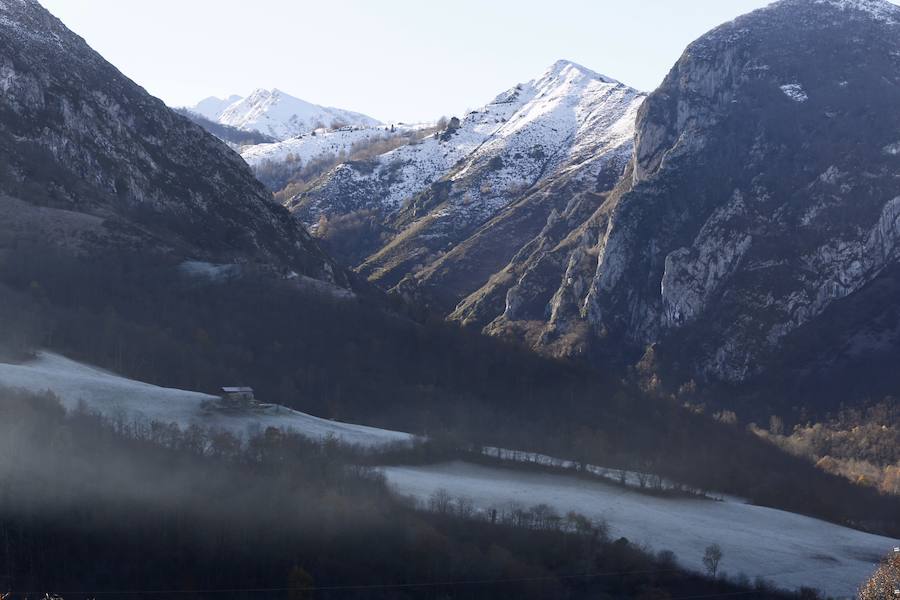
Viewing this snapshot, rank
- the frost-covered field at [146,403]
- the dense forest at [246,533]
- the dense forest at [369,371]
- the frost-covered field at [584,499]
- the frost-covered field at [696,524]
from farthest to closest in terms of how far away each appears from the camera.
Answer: the dense forest at [369,371], the frost-covered field at [146,403], the frost-covered field at [584,499], the frost-covered field at [696,524], the dense forest at [246,533]

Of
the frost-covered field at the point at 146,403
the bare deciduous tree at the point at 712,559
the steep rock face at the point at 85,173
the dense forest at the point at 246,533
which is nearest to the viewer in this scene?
the dense forest at the point at 246,533

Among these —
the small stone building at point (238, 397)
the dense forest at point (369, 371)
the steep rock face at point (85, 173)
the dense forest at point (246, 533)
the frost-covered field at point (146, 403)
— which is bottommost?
the dense forest at point (246, 533)

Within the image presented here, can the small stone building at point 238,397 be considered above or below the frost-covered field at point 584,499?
above

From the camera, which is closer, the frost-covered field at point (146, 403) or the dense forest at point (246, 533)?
the dense forest at point (246, 533)

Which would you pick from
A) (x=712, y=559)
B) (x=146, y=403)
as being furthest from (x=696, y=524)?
(x=146, y=403)

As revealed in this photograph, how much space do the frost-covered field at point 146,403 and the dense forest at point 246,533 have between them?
656 cm

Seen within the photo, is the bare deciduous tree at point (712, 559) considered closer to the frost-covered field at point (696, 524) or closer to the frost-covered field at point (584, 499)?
the frost-covered field at point (696, 524)

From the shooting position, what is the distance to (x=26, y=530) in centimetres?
8894

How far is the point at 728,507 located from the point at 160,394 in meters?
62.9

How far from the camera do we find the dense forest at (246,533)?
293 ft

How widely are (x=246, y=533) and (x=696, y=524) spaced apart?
51.6m

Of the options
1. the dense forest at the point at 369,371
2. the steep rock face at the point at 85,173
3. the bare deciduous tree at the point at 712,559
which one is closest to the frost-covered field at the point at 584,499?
the bare deciduous tree at the point at 712,559

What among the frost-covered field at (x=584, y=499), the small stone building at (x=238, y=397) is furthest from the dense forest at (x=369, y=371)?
the frost-covered field at (x=584, y=499)

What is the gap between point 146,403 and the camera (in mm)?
121625
